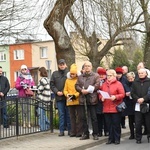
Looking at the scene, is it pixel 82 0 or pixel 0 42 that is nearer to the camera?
pixel 82 0

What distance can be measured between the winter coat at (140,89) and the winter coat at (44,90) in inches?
111

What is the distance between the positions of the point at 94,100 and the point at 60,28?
401 cm

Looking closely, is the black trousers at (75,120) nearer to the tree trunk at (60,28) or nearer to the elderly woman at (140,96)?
the elderly woman at (140,96)

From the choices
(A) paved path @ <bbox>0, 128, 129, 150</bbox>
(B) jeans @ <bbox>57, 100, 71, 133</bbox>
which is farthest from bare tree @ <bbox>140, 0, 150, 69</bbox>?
(A) paved path @ <bbox>0, 128, 129, 150</bbox>

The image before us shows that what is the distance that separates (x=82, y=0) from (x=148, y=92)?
4.97 metres

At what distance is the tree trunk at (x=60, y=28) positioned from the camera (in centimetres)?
1380

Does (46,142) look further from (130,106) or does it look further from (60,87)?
(130,106)

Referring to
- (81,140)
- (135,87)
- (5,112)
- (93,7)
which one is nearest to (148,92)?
(135,87)

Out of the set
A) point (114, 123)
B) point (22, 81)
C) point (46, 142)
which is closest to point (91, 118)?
point (114, 123)

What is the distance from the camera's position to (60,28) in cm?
1396

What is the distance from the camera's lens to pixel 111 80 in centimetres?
1043

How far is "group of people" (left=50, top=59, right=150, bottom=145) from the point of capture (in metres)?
10.4

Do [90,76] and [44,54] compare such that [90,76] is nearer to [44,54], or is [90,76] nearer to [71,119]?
[71,119]

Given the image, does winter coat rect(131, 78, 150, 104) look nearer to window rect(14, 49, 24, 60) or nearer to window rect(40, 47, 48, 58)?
window rect(40, 47, 48, 58)
